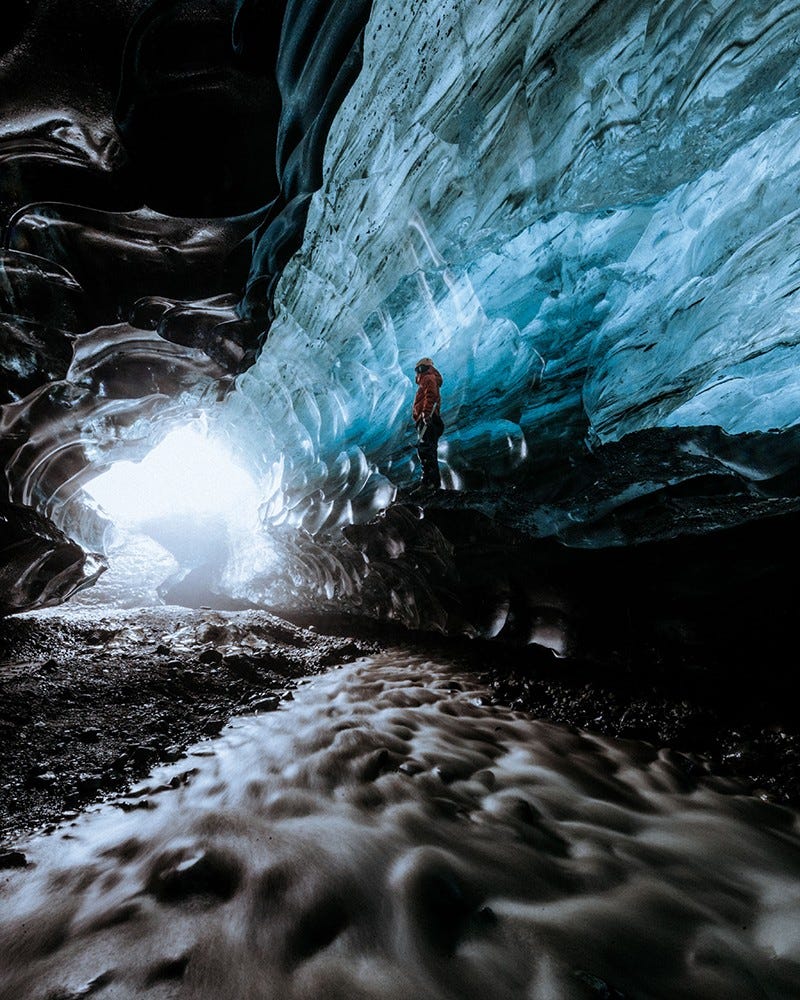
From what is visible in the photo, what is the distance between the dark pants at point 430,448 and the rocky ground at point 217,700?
195 cm

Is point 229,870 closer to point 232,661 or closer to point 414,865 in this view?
A: point 414,865

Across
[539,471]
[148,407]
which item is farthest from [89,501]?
[539,471]

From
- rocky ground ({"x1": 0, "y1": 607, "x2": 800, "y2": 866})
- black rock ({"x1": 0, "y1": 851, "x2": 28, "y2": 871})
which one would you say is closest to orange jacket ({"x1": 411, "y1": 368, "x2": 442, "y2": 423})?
rocky ground ({"x1": 0, "y1": 607, "x2": 800, "y2": 866})

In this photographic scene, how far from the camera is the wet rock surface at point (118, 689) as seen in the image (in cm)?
255

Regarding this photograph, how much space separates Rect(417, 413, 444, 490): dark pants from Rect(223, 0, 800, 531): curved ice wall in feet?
Answer: 0.86

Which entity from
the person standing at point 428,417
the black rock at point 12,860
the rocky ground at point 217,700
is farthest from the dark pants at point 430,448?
the black rock at point 12,860

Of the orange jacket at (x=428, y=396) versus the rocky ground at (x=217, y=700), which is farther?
the orange jacket at (x=428, y=396)

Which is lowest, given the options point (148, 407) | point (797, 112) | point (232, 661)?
point (232, 661)

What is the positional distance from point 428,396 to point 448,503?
3.72 ft

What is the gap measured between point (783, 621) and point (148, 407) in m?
8.84

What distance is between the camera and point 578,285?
3.71 meters

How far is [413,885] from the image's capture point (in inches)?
63.5

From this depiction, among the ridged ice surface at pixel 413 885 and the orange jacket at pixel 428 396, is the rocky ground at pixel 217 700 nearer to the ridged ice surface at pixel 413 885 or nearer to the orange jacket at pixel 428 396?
the ridged ice surface at pixel 413 885

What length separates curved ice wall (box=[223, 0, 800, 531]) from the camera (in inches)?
101
